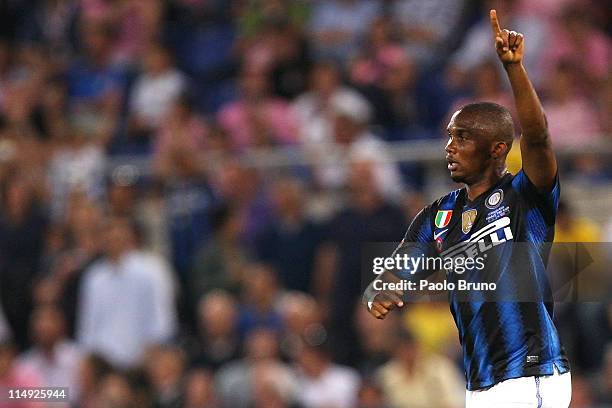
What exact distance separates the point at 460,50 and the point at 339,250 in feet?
8.21

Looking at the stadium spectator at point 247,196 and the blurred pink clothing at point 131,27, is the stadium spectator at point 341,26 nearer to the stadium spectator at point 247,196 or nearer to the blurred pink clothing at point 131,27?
the stadium spectator at point 247,196

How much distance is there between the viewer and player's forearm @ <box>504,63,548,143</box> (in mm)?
4695

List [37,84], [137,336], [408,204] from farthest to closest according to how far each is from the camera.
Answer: [37,84], [137,336], [408,204]

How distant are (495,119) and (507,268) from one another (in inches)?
21.7

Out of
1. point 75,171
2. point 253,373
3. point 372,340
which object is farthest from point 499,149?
point 75,171

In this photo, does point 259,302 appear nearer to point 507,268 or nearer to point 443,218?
point 443,218

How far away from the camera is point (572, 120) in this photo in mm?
10438

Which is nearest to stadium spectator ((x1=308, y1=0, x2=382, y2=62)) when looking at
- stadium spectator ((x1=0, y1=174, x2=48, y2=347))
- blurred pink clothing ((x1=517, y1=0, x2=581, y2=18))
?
blurred pink clothing ((x1=517, y1=0, x2=581, y2=18))

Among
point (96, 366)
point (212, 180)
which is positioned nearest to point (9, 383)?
point (96, 366)

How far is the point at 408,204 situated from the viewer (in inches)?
397

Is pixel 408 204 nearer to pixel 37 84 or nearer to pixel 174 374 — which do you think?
pixel 174 374

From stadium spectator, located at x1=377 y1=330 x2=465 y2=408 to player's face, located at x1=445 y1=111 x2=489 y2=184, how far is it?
15.8ft

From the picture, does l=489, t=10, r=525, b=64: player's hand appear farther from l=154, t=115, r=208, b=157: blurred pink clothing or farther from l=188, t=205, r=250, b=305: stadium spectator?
l=154, t=115, r=208, b=157: blurred pink clothing

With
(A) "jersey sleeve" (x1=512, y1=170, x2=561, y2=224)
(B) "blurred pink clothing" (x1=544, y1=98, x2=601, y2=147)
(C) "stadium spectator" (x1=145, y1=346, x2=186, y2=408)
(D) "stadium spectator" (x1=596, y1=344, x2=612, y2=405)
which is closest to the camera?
(A) "jersey sleeve" (x1=512, y1=170, x2=561, y2=224)
